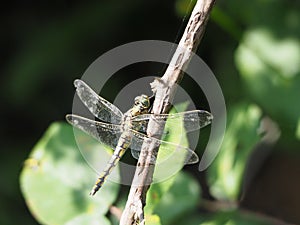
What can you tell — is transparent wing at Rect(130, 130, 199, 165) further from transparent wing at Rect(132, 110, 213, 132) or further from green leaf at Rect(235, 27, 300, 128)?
green leaf at Rect(235, 27, 300, 128)

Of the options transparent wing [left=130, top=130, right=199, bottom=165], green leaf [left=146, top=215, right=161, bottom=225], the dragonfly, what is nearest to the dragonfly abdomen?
the dragonfly

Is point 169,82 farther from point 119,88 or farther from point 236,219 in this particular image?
point 119,88

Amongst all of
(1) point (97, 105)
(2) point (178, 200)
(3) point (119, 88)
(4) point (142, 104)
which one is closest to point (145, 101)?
(4) point (142, 104)

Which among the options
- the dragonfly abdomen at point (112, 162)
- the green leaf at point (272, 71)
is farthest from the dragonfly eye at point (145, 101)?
the green leaf at point (272, 71)

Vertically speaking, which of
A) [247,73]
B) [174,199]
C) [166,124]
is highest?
[247,73]

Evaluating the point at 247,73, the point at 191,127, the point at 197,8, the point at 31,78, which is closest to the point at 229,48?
the point at 247,73

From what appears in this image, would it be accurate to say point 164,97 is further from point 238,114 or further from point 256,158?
point 256,158
